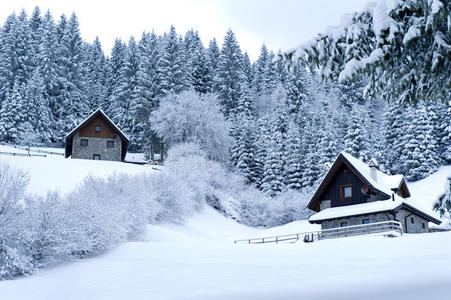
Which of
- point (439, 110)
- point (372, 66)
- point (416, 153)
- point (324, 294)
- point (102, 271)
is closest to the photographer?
point (372, 66)

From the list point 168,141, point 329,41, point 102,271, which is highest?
point 168,141

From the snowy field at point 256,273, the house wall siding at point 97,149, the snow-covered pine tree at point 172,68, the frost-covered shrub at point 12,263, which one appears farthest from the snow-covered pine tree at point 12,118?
the frost-covered shrub at point 12,263

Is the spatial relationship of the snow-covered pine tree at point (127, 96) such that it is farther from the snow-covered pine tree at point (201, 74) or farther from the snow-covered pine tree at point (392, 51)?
the snow-covered pine tree at point (392, 51)

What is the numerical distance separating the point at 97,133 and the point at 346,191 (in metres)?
31.9

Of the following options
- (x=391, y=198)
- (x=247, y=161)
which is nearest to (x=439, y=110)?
(x=247, y=161)

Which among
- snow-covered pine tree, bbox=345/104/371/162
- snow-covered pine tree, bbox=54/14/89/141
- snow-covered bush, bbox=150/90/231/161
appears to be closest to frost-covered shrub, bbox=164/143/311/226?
snow-covered bush, bbox=150/90/231/161

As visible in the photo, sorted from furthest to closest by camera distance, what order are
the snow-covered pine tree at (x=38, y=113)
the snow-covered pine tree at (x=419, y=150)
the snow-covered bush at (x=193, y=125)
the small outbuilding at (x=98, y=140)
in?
1. the snow-covered pine tree at (x=38, y=113)
2. the snow-covered bush at (x=193, y=125)
3. the small outbuilding at (x=98, y=140)
4. the snow-covered pine tree at (x=419, y=150)

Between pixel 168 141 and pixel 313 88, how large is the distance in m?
45.1

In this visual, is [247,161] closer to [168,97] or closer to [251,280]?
[168,97]

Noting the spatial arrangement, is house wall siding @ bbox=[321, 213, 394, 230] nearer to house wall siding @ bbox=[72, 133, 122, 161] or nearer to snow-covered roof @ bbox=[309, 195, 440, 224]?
snow-covered roof @ bbox=[309, 195, 440, 224]

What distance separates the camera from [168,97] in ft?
187

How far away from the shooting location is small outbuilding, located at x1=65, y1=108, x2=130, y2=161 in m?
51.2

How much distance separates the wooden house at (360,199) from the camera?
28219mm

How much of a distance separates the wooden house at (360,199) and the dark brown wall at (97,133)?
28.7 meters
